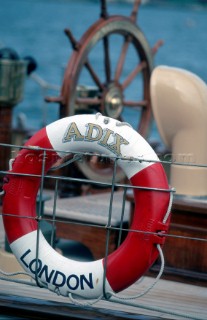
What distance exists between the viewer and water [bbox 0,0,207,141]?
90.9 ft

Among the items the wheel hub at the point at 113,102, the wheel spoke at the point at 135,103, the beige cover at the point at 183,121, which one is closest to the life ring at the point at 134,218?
the beige cover at the point at 183,121

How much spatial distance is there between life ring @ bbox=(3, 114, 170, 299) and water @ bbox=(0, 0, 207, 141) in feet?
45.0

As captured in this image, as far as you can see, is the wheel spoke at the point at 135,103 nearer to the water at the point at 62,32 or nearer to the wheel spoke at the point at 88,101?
the wheel spoke at the point at 88,101

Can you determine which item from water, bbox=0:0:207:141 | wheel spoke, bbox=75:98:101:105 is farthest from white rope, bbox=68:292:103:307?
water, bbox=0:0:207:141

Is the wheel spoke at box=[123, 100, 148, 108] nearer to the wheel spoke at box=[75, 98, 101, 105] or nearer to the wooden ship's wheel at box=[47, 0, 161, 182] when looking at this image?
the wooden ship's wheel at box=[47, 0, 161, 182]

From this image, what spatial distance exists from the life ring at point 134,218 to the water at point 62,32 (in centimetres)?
1371

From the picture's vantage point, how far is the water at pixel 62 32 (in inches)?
1091

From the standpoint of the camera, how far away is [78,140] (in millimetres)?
3805

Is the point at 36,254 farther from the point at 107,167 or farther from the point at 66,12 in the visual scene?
the point at 66,12

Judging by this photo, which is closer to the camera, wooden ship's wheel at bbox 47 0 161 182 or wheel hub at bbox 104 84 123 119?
wooden ship's wheel at bbox 47 0 161 182

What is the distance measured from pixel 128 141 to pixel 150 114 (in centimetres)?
281

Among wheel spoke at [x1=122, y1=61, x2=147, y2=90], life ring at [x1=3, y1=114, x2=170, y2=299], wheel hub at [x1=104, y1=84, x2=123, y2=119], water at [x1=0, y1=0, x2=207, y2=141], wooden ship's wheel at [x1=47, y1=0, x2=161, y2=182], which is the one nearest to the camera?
life ring at [x1=3, y1=114, x2=170, y2=299]

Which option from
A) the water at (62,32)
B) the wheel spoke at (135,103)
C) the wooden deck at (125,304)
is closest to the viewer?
the wooden deck at (125,304)

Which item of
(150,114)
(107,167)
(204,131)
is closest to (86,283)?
(204,131)
